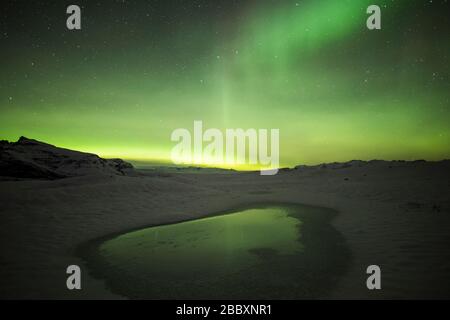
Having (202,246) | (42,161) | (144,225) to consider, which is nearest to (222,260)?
(202,246)

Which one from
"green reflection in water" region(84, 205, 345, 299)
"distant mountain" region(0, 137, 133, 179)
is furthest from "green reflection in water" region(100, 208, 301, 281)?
"distant mountain" region(0, 137, 133, 179)

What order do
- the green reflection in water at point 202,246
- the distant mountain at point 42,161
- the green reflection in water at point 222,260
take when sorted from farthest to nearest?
the distant mountain at point 42,161 < the green reflection in water at point 202,246 < the green reflection in water at point 222,260

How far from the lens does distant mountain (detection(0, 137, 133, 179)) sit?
64.3ft

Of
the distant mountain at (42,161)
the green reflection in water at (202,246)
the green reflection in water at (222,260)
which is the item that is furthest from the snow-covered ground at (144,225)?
the distant mountain at (42,161)

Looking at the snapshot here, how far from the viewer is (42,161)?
21688mm

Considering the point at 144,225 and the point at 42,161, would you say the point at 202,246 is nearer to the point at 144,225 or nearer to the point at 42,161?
the point at 144,225

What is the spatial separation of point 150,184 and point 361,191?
1838 cm

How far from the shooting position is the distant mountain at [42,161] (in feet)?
64.3

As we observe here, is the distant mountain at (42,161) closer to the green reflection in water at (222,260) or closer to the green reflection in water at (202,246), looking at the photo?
the green reflection in water at (202,246)

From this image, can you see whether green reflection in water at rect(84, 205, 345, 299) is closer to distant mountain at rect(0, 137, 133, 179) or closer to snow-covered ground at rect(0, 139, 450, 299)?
snow-covered ground at rect(0, 139, 450, 299)

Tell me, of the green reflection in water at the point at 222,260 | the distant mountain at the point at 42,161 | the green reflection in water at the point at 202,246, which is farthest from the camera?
the distant mountain at the point at 42,161

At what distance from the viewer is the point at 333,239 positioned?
27.0ft

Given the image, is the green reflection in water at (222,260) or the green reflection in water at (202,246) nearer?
the green reflection in water at (222,260)
